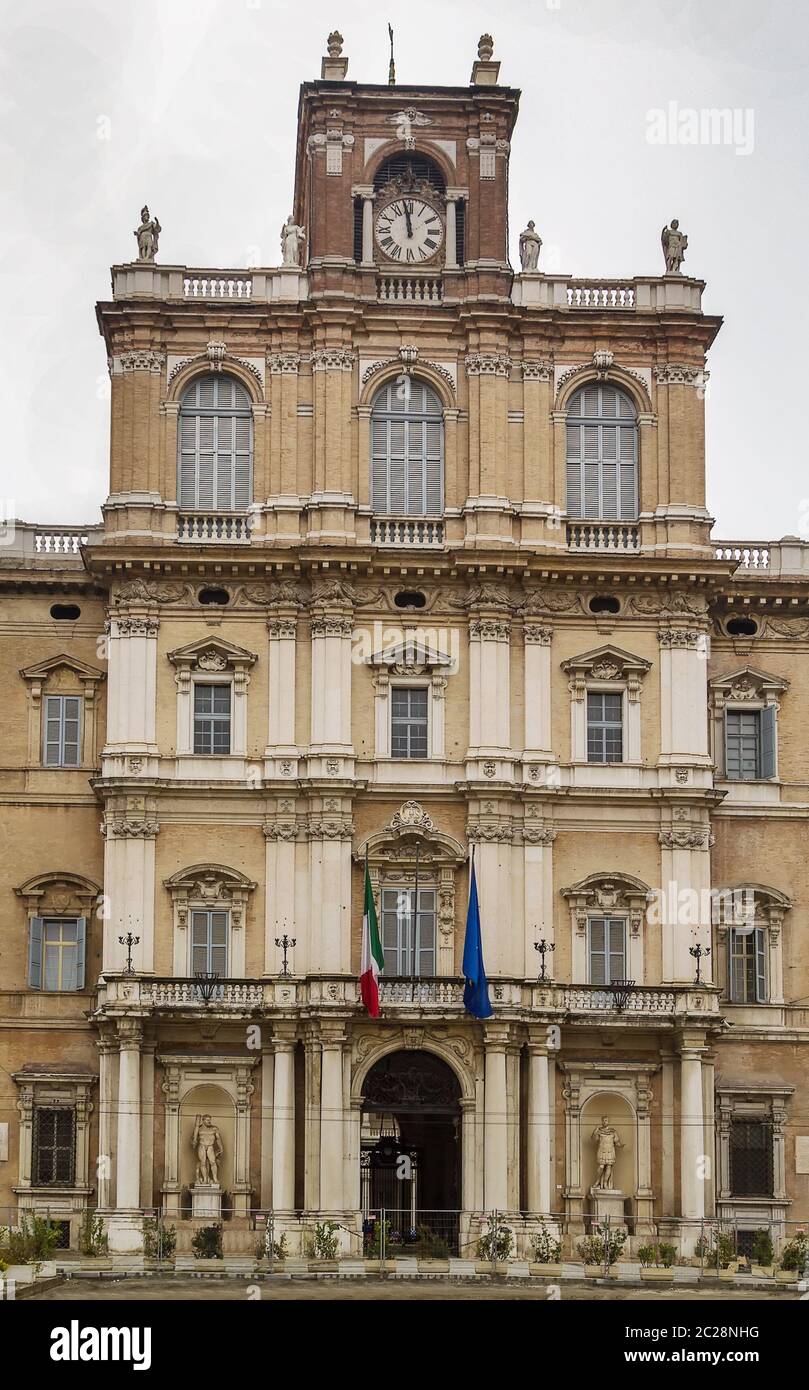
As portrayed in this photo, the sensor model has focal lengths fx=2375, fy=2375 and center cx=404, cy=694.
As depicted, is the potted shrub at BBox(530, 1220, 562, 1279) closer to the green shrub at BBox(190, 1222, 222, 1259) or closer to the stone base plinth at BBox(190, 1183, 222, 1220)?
the green shrub at BBox(190, 1222, 222, 1259)

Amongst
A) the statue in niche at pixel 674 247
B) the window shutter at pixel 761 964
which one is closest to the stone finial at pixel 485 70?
the statue in niche at pixel 674 247

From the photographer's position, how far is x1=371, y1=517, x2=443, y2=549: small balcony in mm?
59188

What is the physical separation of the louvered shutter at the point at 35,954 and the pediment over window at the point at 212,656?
732 centimetres

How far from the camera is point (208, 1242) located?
54.7 metres

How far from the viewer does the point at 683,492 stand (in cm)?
5962

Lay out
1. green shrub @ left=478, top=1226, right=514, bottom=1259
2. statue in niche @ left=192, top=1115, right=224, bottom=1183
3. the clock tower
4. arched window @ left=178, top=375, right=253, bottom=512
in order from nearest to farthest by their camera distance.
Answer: green shrub @ left=478, top=1226, right=514, bottom=1259, statue in niche @ left=192, top=1115, right=224, bottom=1183, arched window @ left=178, top=375, right=253, bottom=512, the clock tower

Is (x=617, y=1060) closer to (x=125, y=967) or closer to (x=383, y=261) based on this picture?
(x=125, y=967)

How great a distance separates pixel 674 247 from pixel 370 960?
20319 mm

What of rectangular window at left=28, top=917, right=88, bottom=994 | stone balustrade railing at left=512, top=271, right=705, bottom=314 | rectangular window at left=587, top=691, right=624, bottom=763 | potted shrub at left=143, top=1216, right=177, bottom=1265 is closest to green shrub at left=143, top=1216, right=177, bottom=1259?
potted shrub at left=143, top=1216, right=177, bottom=1265

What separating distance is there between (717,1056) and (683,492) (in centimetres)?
1405

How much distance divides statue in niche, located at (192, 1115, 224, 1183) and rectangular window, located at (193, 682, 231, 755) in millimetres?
8946

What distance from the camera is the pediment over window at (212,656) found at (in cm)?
5803

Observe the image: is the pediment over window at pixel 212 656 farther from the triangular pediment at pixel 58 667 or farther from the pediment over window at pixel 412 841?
the pediment over window at pixel 412 841
